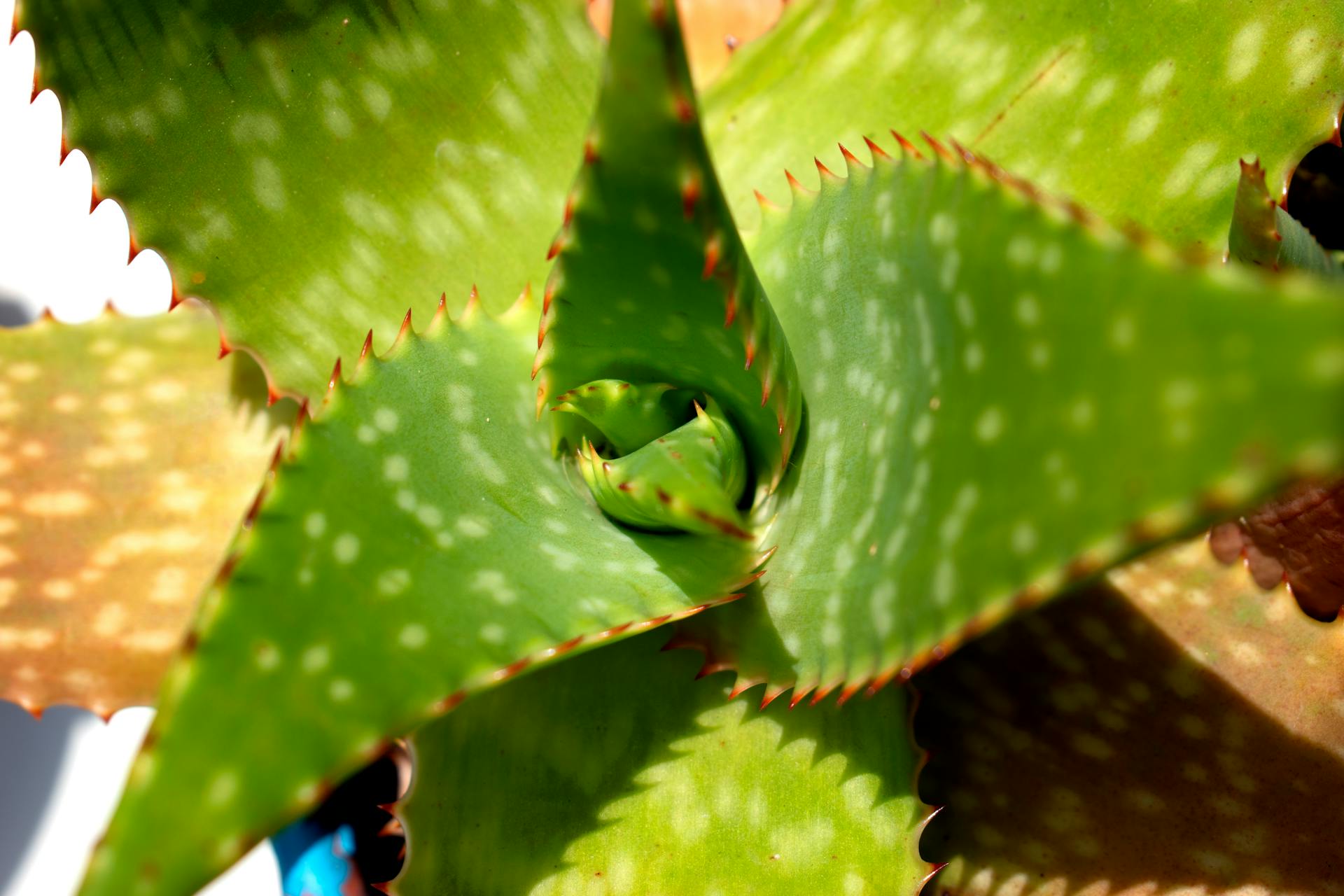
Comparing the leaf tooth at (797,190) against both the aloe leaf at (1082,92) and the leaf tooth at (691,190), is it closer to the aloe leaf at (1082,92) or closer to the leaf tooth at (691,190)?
the aloe leaf at (1082,92)

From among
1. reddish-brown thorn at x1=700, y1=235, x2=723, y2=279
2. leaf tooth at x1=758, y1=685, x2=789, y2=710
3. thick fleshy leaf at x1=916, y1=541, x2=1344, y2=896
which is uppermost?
reddish-brown thorn at x1=700, y1=235, x2=723, y2=279

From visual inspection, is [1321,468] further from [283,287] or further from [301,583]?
[283,287]

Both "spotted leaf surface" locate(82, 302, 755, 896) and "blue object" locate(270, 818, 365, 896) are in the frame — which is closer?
"spotted leaf surface" locate(82, 302, 755, 896)

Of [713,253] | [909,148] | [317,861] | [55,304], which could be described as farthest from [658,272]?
[55,304]

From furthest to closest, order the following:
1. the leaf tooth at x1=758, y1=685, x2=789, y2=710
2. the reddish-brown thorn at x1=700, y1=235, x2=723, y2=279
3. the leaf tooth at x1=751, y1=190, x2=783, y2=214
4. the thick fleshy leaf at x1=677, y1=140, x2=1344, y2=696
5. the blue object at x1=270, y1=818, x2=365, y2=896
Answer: the blue object at x1=270, y1=818, x2=365, y2=896 < the leaf tooth at x1=751, y1=190, x2=783, y2=214 < the leaf tooth at x1=758, y1=685, x2=789, y2=710 < the reddish-brown thorn at x1=700, y1=235, x2=723, y2=279 < the thick fleshy leaf at x1=677, y1=140, x2=1344, y2=696

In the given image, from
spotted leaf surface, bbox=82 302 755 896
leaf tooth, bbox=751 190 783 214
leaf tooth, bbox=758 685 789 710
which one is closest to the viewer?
spotted leaf surface, bbox=82 302 755 896

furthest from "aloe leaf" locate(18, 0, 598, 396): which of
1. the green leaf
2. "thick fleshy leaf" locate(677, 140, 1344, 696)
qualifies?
the green leaf

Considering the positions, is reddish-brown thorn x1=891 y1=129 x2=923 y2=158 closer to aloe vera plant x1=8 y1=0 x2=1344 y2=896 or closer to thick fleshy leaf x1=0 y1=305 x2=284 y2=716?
aloe vera plant x1=8 y1=0 x2=1344 y2=896

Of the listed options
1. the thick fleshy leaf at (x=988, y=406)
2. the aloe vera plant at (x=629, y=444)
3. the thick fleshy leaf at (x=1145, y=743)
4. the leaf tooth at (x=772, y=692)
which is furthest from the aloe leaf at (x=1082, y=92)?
the leaf tooth at (x=772, y=692)
